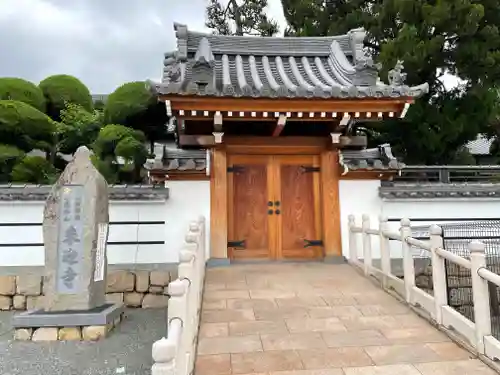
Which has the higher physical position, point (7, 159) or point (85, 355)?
point (7, 159)

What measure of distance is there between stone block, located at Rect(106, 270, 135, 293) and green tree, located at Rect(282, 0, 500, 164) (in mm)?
8065

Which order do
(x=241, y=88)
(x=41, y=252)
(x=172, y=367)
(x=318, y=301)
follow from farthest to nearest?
1. (x=41, y=252)
2. (x=241, y=88)
3. (x=318, y=301)
4. (x=172, y=367)

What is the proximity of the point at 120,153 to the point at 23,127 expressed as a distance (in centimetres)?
288

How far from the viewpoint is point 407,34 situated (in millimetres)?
10133

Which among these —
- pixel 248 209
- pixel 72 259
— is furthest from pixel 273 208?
pixel 72 259

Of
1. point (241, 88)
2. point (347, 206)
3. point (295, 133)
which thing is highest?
point (241, 88)

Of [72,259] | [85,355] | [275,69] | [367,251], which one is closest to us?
[85,355]

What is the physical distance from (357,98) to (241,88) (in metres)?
1.76

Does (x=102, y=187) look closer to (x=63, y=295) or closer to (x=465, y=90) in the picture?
(x=63, y=295)

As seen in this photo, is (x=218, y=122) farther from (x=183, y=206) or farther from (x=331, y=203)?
(x=331, y=203)

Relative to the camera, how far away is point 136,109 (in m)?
9.72

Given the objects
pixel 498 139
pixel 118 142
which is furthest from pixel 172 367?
pixel 498 139

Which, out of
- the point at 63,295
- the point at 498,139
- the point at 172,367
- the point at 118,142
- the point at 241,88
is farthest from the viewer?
the point at 498,139

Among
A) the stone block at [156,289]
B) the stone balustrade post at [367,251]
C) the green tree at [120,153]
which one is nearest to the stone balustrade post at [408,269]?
the stone balustrade post at [367,251]
